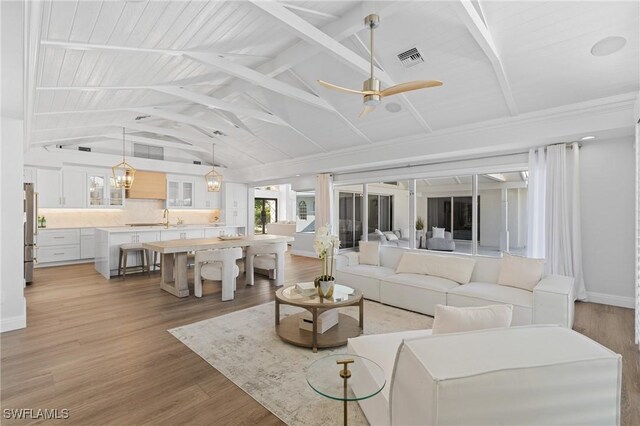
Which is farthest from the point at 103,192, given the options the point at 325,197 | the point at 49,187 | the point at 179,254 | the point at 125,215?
the point at 325,197

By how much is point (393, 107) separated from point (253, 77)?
2.36 metres

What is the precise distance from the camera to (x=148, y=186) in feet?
29.2

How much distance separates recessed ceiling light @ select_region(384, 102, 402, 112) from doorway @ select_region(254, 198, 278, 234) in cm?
940

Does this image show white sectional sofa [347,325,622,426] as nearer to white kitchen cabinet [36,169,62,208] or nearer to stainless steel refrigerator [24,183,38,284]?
stainless steel refrigerator [24,183,38,284]

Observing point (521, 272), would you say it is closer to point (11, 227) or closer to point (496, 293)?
point (496, 293)

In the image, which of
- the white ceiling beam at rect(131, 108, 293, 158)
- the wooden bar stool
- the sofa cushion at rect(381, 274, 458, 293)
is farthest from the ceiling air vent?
the wooden bar stool

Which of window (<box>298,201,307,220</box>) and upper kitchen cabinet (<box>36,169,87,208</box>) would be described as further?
window (<box>298,201,307,220</box>)

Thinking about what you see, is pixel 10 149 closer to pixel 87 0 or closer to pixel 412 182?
pixel 87 0

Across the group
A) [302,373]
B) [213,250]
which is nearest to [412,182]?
[213,250]

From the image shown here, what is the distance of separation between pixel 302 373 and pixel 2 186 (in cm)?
393

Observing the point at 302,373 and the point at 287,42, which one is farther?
the point at 287,42

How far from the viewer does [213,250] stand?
4.74m

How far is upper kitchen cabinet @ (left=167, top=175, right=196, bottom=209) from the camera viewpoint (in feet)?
31.0

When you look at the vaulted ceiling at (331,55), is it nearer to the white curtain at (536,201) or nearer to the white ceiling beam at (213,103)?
the white ceiling beam at (213,103)
